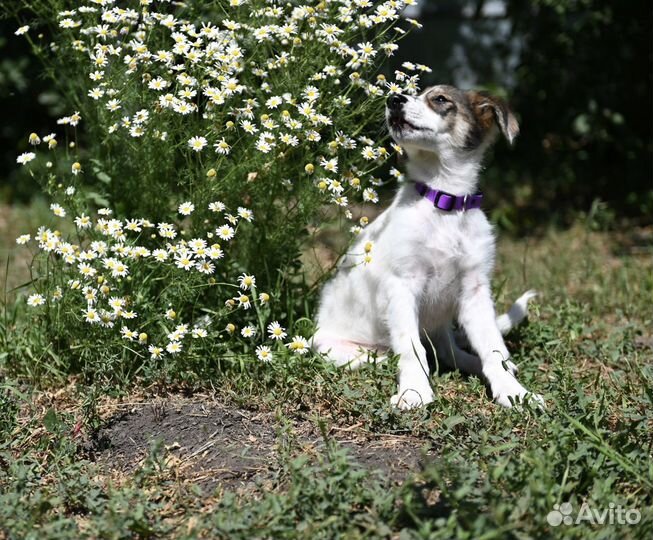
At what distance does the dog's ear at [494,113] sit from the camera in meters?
3.80

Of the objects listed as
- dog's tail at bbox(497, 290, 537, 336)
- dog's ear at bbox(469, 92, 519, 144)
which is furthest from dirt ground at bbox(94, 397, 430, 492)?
dog's ear at bbox(469, 92, 519, 144)

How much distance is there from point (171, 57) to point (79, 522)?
6.03 ft

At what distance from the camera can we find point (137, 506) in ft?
8.36

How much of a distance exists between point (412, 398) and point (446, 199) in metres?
0.94

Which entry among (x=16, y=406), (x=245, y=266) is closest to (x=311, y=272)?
(x=245, y=266)

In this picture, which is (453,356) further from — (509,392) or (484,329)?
(509,392)

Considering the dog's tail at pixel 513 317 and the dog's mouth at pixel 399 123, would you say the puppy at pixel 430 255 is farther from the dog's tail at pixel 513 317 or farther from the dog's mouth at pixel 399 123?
the dog's tail at pixel 513 317

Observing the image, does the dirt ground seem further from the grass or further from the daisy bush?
the daisy bush

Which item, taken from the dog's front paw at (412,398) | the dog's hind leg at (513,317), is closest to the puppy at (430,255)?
the dog's front paw at (412,398)

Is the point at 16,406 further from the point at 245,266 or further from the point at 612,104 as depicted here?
the point at 612,104

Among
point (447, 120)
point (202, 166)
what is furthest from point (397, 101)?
point (202, 166)

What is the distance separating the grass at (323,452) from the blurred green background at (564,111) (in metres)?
2.77

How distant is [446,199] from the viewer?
Answer: 3.71 m

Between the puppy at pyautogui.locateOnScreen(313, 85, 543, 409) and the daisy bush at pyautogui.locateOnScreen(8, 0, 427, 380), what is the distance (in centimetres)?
16
